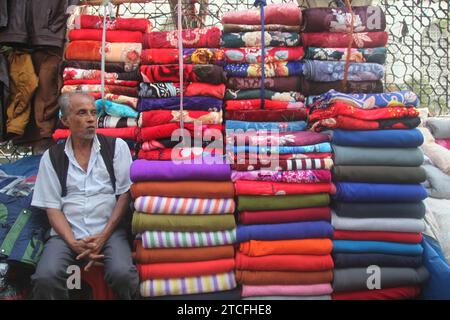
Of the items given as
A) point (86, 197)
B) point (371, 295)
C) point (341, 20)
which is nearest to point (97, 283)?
point (86, 197)

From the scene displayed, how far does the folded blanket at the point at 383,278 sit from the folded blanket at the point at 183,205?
70 centimetres

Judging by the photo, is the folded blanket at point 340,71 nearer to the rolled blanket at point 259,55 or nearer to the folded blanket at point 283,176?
the rolled blanket at point 259,55

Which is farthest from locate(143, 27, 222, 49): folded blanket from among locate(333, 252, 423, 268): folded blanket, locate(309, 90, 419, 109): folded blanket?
locate(333, 252, 423, 268): folded blanket

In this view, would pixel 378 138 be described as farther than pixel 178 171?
Yes

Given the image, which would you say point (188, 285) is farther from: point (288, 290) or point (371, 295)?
point (371, 295)

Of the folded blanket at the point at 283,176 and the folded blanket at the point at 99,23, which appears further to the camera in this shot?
the folded blanket at the point at 99,23

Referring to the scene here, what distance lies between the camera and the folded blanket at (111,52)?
2.45 m

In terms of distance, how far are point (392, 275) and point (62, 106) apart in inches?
80.7

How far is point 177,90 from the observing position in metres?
2.28

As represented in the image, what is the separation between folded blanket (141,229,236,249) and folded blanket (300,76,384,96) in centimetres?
104

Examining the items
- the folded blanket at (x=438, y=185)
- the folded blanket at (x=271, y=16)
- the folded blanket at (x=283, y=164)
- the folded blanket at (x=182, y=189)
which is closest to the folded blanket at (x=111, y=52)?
the folded blanket at (x=271, y=16)

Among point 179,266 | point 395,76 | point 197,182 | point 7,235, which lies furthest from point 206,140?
point 395,76

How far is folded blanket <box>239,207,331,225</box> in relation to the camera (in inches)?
80.3

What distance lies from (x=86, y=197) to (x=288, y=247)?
1.13m
